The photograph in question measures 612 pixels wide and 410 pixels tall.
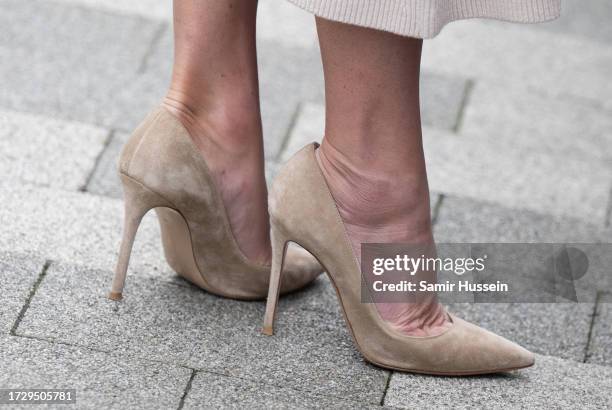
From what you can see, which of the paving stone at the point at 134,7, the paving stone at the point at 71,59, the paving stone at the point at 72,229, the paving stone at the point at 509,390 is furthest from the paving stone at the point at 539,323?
the paving stone at the point at 134,7

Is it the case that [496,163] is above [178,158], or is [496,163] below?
below

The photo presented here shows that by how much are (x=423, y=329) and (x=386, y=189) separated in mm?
242

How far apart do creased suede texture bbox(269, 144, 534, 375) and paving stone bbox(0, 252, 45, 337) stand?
1.41ft

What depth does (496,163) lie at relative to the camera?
2.42 m

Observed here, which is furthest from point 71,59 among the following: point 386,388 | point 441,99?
point 386,388

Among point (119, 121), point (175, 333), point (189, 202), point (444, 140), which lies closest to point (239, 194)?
point (189, 202)

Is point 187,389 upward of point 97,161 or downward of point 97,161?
upward

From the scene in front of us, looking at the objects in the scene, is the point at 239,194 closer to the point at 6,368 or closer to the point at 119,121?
the point at 6,368

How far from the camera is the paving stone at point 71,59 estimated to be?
234 centimetres

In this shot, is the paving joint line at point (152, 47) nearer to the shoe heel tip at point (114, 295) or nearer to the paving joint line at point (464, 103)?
the paving joint line at point (464, 103)

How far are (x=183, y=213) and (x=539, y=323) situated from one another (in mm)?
690

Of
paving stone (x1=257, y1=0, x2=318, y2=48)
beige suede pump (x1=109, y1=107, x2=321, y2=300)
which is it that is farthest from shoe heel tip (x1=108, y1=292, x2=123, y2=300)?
paving stone (x1=257, y1=0, x2=318, y2=48)

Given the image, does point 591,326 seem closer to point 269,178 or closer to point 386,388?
point 386,388

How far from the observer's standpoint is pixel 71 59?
2521 mm
